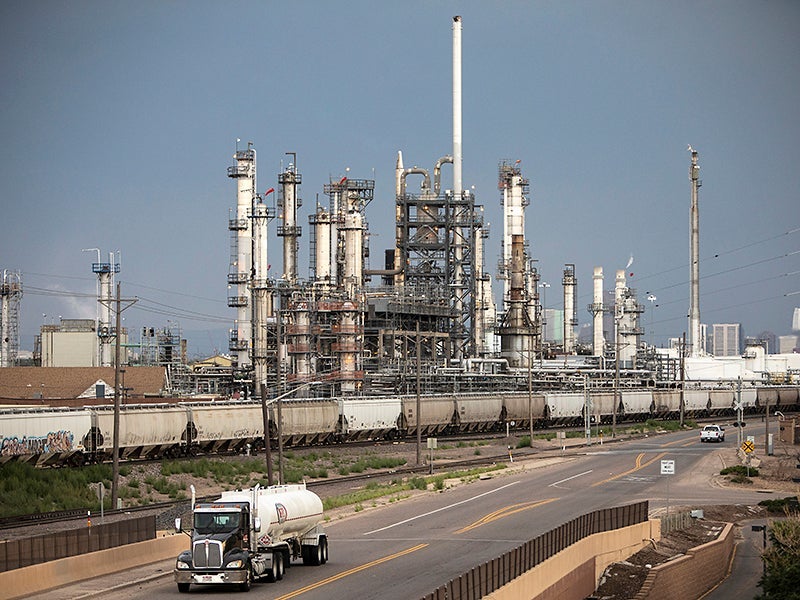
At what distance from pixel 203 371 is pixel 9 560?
10506cm

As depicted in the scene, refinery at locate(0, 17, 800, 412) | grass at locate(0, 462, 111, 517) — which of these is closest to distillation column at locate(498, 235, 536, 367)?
refinery at locate(0, 17, 800, 412)

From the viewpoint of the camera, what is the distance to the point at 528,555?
2778 cm

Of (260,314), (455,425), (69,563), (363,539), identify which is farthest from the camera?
(260,314)

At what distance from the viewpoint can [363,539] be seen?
38688mm

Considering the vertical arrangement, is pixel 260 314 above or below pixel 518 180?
below

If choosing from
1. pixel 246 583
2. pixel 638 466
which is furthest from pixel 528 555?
pixel 638 466

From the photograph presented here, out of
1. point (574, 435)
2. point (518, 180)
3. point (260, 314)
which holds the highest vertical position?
point (518, 180)

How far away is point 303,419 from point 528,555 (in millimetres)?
51613

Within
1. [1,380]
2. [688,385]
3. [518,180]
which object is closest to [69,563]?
[1,380]

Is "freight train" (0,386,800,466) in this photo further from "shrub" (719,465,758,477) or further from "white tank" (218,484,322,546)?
"white tank" (218,484,322,546)

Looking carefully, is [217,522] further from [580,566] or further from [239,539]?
[580,566]

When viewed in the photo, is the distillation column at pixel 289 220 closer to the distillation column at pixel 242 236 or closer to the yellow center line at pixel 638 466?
the distillation column at pixel 242 236

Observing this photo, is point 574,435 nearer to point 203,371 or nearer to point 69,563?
point 203,371

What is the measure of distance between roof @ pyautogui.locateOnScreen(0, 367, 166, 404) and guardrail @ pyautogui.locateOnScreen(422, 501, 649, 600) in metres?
69.9
